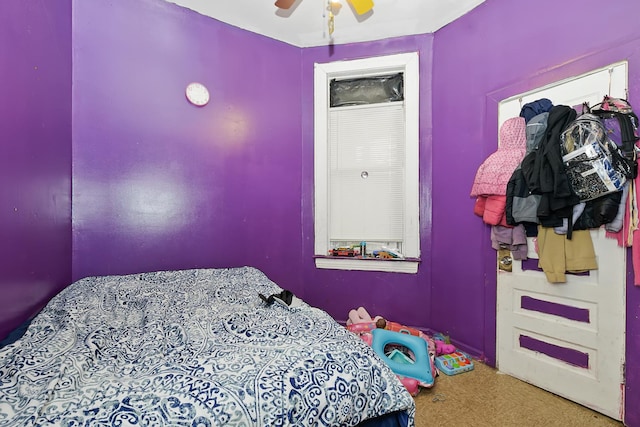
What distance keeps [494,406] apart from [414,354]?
1.59 ft

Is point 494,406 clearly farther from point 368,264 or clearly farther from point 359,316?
point 368,264

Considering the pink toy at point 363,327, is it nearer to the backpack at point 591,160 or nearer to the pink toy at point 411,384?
the pink toy at point 411,384

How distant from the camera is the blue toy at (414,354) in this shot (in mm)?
1864

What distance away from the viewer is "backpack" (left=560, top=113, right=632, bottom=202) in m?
1.52

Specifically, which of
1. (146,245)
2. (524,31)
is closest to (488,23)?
(524,31)

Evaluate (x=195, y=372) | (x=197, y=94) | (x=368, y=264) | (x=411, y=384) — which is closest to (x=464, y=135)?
(x=368, y=264)

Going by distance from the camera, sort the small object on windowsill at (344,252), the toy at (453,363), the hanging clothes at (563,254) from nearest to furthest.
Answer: the hanging clothes at (563,254) → the toy at (453,363) → the small object on windowsill at (344,252)

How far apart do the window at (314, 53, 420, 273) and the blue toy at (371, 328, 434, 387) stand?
0.79 meters

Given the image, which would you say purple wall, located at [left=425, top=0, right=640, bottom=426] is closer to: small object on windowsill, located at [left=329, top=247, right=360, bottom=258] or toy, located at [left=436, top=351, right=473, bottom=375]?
toy, located at [left=436, top=351, right=473, bottom=375]

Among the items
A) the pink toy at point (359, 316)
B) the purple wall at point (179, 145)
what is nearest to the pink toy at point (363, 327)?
the pink toy at point (359, 316)

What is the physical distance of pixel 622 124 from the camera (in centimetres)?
150

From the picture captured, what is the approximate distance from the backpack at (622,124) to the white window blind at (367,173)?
1.37 metres

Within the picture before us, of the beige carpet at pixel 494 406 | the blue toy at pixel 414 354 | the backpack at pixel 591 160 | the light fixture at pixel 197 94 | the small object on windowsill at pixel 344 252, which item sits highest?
the light fixture at pixel 197 94

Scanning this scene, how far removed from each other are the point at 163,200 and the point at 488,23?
8.79 ft
